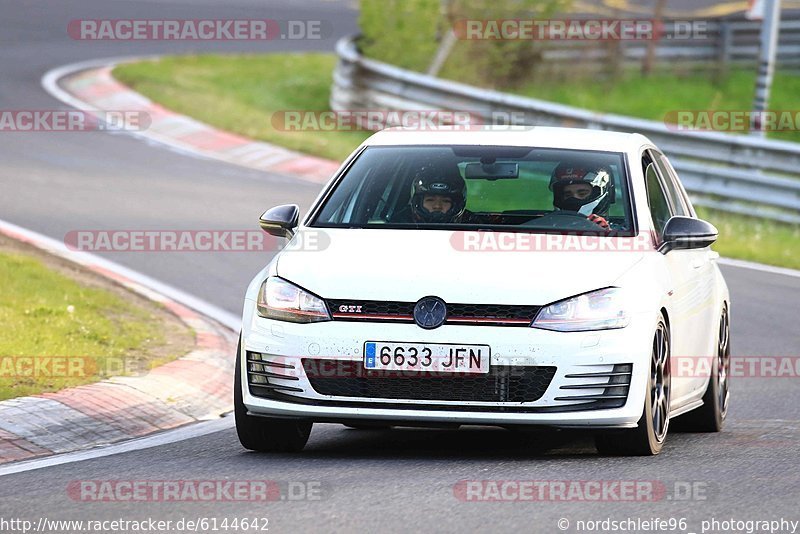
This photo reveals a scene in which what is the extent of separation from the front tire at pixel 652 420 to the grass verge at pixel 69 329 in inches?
126

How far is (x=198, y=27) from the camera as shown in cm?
3447

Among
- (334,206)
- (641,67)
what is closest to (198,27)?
(641,67)

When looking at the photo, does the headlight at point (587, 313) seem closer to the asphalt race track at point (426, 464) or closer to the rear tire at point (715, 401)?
the asphalt race track at point (426, 464)

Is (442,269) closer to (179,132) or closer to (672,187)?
(672,187)

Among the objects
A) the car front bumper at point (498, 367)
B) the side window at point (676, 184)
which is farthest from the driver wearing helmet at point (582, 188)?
the car front bumper at point (498, 367)

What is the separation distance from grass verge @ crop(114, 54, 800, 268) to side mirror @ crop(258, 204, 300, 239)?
1029 centimetres

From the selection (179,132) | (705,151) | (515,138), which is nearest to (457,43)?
(179,132)

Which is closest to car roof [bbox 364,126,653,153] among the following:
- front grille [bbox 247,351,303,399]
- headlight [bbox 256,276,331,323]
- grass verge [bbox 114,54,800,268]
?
headlight [bbox 256,276,331,323]

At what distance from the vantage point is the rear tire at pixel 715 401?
9.09 m

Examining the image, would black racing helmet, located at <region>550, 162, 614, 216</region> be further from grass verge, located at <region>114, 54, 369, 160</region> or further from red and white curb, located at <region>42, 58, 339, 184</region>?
grass verge, located at <region>114, 54, 369, 160</region>

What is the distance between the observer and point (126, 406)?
8.84 m

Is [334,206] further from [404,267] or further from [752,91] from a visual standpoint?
[752,91]

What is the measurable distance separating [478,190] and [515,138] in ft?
1.12

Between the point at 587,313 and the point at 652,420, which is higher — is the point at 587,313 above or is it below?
above
